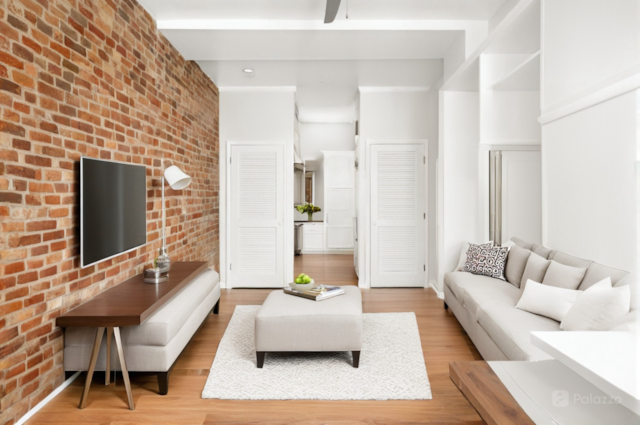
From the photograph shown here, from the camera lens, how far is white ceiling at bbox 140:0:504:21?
10.4 feet

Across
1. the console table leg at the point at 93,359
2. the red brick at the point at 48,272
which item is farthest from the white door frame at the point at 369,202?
the red brick at the point at 48,272

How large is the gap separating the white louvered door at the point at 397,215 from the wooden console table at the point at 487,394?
3.67 metres

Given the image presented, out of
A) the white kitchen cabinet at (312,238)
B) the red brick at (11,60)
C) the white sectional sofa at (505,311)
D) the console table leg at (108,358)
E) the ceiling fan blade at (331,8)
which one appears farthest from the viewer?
the white kitchen cabinet at (312,238)

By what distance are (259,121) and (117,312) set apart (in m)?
3.40

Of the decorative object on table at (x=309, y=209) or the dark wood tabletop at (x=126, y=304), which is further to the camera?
the decorative object on table at (x=309, y=209)

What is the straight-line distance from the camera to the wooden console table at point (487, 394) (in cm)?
112

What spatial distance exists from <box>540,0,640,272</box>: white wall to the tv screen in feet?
9.20

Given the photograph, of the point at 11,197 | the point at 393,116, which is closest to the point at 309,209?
the point at 393,116

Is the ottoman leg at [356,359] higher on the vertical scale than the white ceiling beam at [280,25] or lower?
lower

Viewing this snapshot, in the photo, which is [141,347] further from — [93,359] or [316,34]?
[316,34]

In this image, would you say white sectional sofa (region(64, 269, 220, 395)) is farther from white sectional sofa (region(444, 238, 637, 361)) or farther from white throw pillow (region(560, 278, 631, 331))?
white throw pillow (region(560, 278, 631, 331))

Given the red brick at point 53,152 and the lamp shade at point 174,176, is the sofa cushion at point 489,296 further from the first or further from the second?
the red brick at point 53,152

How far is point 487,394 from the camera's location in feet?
4.11

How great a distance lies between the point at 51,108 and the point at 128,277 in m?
1.36
